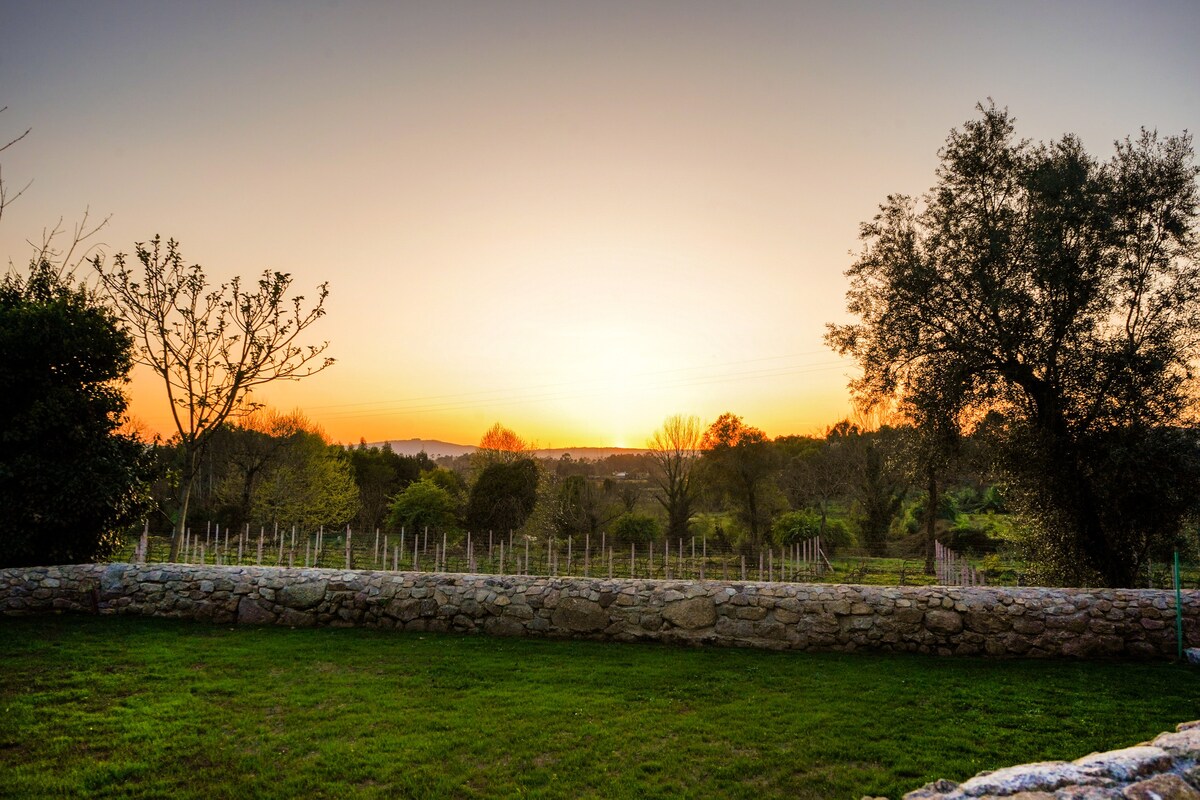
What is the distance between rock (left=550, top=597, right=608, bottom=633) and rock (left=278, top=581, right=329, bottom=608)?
402 centimetres

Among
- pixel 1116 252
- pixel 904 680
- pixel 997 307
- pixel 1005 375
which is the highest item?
pixel 1116 252

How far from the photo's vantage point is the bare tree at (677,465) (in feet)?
119

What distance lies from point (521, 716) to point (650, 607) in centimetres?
402

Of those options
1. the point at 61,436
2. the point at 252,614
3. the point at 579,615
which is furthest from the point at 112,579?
the point at 579,615

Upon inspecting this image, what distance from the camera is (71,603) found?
36.0 feet

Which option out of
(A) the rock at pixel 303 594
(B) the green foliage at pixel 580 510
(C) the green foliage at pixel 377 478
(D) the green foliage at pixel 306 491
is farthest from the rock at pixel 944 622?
(C) the green foliage at pixel 377 478

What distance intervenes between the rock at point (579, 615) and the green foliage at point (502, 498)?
18496 millimetres

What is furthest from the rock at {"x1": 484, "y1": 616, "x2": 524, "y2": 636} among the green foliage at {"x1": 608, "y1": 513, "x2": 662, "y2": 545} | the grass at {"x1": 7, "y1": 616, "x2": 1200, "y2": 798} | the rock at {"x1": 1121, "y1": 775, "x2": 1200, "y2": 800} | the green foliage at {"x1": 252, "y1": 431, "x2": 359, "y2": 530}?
the green foliage at {"x1": 252, "y1": 431, "x2": 359, "y2": 530}

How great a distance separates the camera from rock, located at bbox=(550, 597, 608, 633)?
10.3 meters

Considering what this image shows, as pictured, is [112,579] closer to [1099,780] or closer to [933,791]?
[933,791]

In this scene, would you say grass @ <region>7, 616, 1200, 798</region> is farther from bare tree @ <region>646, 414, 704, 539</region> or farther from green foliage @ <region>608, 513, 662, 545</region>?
bare tree @ <region>646, 414, 704, 539</region>

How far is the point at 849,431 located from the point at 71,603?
40.2 metres

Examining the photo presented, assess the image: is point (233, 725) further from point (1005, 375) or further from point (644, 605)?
point (1005, 375)

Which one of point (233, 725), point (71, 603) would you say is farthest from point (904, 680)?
point (71, 603)
